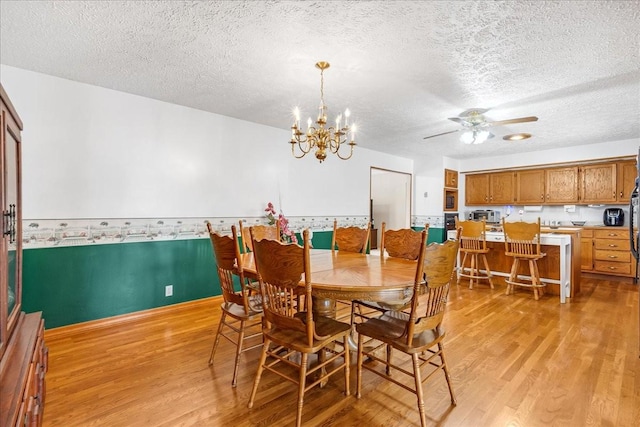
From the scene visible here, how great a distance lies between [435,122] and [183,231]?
11.1 ft

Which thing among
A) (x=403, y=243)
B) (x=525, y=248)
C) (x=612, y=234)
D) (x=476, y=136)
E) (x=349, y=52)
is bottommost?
(x=525, y=248)

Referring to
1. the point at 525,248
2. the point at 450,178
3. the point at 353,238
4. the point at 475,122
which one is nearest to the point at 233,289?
the point at 353,238

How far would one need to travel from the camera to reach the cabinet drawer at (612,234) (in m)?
4.87

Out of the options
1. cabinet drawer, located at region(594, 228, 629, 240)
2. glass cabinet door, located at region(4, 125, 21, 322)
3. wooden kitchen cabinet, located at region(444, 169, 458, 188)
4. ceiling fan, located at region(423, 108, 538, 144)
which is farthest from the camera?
wooden kitchen cabinet, located at region(444, 169, 458, 188)

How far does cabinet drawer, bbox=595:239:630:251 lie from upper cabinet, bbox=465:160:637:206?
66cm

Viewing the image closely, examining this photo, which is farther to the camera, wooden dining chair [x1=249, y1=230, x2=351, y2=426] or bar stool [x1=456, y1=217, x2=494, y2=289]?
bar stool [x1=456, y1=217, x2=494, y2=289]

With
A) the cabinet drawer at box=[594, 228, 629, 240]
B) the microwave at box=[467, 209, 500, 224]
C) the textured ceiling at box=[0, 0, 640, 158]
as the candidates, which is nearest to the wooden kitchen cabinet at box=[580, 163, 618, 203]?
the cabinet drawer at box=[594, 228, 629, 240]

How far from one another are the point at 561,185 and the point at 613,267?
5.11 feet

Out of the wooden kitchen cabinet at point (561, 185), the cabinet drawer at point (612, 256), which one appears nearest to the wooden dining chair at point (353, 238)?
the cabinet drawer at point (612, 256)

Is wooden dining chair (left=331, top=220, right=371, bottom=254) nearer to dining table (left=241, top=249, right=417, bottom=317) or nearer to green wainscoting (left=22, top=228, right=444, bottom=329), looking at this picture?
dining table (left=241, top=249, right=417, bottom=317)

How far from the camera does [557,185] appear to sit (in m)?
5.73

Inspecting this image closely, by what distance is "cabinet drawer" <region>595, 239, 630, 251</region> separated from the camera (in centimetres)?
489

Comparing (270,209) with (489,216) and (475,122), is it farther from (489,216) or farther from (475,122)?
(489,216)

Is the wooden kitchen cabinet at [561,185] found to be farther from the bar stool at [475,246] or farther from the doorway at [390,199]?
the doorway at [390,199]
